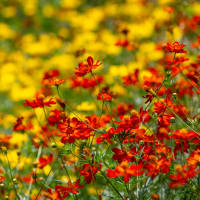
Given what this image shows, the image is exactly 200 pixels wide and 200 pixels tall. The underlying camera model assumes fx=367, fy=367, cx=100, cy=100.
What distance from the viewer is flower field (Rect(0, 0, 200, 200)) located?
150 centimetres

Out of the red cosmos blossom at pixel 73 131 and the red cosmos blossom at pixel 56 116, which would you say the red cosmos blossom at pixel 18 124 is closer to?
the red cosmos blossom at pixel 56 116

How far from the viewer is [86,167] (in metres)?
1.58

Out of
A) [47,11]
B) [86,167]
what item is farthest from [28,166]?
[47,11]

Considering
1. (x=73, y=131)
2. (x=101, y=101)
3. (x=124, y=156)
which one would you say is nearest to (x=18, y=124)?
(x=73, y=131)

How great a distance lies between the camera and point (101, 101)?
298 centimetres

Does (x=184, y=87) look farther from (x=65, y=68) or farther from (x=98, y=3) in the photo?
(x=98, y=3)

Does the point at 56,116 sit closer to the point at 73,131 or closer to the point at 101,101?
the point at 73,131

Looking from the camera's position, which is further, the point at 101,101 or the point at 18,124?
the point at 101,101

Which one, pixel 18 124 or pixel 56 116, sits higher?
pixel 56 116

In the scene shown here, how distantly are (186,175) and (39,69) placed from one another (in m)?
3.59

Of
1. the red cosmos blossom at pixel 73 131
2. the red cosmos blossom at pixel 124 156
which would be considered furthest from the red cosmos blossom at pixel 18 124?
the red cosmos blossom at pixel 124 156

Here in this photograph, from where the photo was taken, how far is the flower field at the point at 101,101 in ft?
4.92

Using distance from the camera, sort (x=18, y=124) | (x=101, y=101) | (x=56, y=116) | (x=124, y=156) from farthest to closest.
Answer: (x=101, y=101) < (x=18, y=124) < (x=56, y=116) < (x=124, y=156)

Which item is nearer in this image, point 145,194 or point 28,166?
point 145,194
